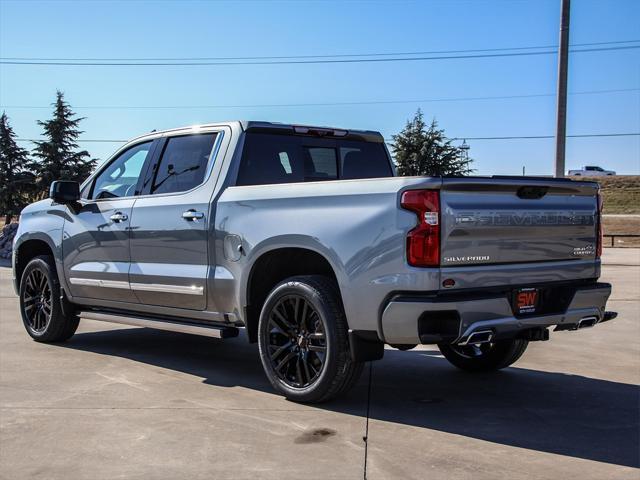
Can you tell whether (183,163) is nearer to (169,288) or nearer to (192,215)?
(192,215)

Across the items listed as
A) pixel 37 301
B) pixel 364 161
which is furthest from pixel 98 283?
pixel 364 161

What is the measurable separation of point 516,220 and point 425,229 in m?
0.74

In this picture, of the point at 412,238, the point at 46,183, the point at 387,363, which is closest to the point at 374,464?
the point at 412,238

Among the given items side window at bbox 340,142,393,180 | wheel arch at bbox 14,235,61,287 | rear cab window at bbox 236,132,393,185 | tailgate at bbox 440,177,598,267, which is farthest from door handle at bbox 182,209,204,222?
wheel arch at bbox 14,235,61,287

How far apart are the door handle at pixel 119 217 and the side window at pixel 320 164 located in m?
1.63

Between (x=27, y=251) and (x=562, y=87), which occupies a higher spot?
(x=562, y=87)

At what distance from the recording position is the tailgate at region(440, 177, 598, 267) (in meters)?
4.54

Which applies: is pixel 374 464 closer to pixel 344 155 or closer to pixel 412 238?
pixel 412 238

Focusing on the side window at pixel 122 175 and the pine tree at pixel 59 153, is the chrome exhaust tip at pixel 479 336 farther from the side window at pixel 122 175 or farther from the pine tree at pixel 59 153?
the pine tree at pixel 59 153

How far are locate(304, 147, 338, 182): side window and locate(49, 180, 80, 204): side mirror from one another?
230 centimetres

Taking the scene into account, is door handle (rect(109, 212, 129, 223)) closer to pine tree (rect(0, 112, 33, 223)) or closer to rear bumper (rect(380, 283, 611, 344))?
rear bumper (rect(380, 283, 611, 344))

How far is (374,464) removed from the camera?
3.99m

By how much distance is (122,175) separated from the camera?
22.9ft

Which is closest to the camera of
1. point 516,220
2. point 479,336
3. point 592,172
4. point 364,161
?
point 479,336
